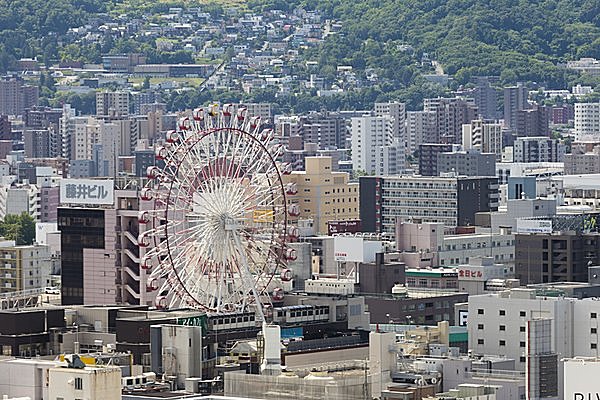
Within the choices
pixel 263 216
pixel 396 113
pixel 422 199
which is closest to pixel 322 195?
pixel 422 199

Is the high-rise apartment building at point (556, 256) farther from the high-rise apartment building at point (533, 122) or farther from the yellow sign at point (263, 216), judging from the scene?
the high-rise apartment building at point (533, 122)

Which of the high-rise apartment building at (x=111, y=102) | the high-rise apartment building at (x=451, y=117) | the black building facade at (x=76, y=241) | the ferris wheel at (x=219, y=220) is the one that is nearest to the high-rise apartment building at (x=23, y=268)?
the black building facade at (x=76, y=241)

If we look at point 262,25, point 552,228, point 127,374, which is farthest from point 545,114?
point 127,374

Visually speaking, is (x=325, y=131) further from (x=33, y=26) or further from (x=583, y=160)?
Answer: (x=33, y=26)

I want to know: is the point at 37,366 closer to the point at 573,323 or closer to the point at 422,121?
the point at 573,323

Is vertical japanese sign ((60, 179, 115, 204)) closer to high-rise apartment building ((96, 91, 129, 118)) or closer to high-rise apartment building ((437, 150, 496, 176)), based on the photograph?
high-rise apartment building ((437, 150, 496, 176))

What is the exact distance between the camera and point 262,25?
191625 mm

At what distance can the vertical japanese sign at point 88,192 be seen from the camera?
58188mm

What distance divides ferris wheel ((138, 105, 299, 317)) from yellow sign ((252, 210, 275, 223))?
0.04 meters

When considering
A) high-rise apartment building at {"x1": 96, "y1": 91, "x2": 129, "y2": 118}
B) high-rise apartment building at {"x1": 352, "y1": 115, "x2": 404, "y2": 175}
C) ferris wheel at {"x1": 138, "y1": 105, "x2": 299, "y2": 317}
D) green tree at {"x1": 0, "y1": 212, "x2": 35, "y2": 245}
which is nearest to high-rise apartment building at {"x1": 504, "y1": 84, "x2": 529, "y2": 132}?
high-rise apartment building at {"x1": 96, "y1": 91, "x2": 129, "y2": 118}

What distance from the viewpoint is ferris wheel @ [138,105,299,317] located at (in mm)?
45031

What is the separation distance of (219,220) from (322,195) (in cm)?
3778

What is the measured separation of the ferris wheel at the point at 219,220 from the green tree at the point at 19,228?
3391 cm

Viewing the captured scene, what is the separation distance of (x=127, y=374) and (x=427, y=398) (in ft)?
19.2
